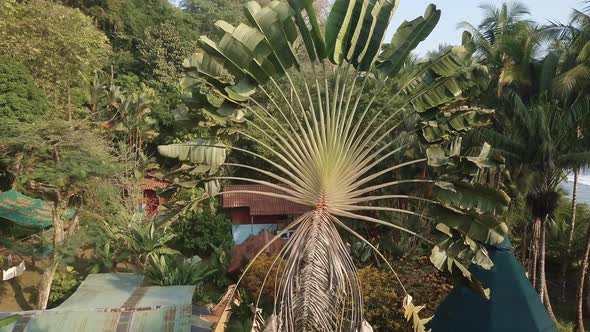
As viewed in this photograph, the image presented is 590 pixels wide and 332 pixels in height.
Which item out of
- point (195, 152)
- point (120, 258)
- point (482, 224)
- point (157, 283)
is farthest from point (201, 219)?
point (482, 224)

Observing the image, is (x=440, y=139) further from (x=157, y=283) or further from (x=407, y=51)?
(x=157, y=283)

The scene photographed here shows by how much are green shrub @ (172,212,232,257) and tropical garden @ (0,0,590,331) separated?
0.21ft

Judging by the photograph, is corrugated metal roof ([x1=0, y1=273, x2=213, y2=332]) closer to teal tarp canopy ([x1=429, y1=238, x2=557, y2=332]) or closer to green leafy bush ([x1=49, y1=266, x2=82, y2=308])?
teal tarp canopy ([x1=429, y1=238, x2=557, y2=332])

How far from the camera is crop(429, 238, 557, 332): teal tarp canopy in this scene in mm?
6398

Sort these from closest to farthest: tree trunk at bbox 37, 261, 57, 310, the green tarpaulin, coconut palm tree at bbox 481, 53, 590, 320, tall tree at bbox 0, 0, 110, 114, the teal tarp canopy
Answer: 1. the teal tarp canopy
2. coconut palm tree at bbox 481, 53, 590, 320
3. tree trunk at bbox 37, 261, 57, 310
4. the green tarpaulin
5. tall tree at bbox 0, 0, 110, 114

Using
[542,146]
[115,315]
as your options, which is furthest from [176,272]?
[542,146]

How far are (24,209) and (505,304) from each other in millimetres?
10371

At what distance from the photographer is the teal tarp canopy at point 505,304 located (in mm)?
6398

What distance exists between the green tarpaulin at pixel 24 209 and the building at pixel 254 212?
583 centimetres

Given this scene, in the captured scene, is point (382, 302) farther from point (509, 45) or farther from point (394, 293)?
point (509, 45)

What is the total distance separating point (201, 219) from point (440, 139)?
36.7 ft

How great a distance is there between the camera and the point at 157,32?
80.8 ft

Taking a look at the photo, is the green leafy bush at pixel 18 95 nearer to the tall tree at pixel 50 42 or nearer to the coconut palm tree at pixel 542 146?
the tall tree at pixel 50 42

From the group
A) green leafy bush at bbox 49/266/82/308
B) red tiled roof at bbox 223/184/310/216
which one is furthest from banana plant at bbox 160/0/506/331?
red tiled roof at bbox 223/184/310/216
